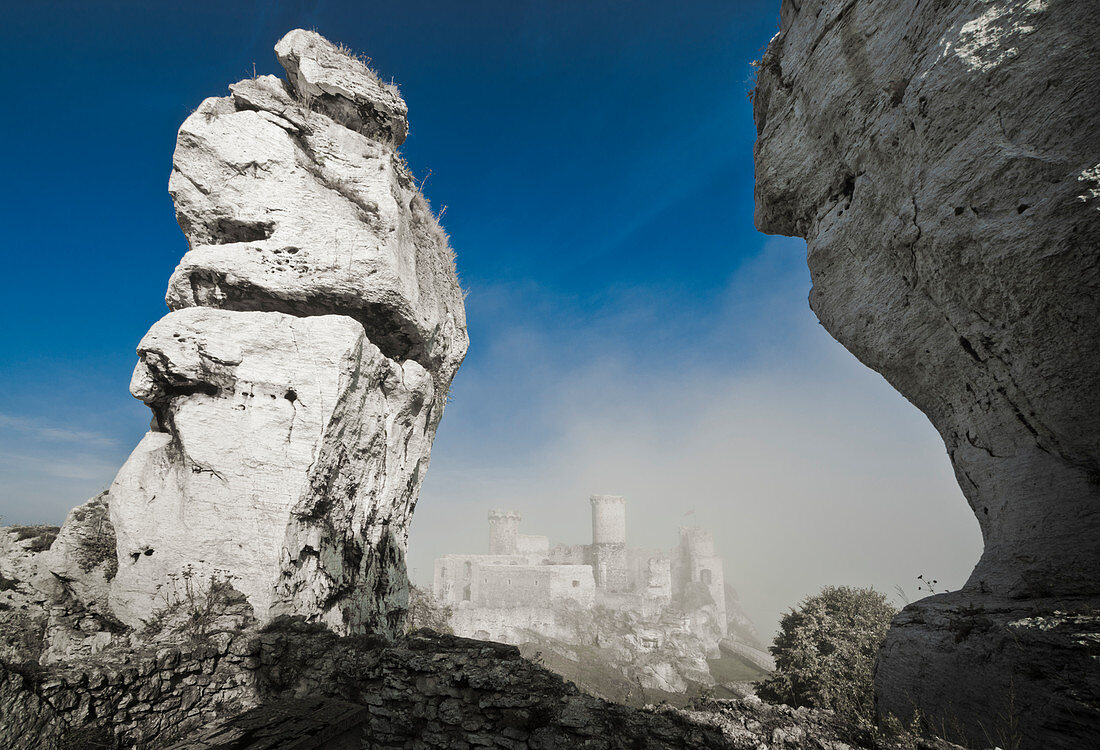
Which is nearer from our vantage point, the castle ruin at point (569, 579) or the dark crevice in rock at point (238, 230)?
the dark crevice in rock at point (238, 230)

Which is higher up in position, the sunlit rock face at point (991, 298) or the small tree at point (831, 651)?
the sunlit rock face at point (991, 298)

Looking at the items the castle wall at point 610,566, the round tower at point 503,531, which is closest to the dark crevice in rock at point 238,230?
the castle wall at point 610,566

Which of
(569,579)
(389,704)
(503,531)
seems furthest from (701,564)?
(389,704)

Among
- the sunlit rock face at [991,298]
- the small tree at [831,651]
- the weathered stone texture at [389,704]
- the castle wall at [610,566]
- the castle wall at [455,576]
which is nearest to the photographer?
the weathered stone texture at [389,704]

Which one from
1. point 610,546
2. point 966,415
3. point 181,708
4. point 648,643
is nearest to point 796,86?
point 966,415

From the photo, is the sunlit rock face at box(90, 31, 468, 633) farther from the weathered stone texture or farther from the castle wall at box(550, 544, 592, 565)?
the castle wall at box(550, 544, 592, 565)

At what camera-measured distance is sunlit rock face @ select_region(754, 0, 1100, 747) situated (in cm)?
383

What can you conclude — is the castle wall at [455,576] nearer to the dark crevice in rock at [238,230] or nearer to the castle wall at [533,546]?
the castle wall at [533,546]

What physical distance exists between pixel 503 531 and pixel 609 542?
10253 mm

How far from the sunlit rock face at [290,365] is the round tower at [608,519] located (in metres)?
33.0

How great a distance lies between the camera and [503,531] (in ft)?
140

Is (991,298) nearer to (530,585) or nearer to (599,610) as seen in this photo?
(530,585)

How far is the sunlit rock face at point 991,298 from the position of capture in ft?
12.6

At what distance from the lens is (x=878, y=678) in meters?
5.16
